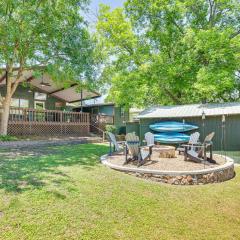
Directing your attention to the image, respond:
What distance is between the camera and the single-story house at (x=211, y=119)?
10875 mm

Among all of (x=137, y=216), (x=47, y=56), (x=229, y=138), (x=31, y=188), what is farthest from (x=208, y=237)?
(x=47, y=56)

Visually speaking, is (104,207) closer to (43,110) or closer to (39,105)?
(43,110)

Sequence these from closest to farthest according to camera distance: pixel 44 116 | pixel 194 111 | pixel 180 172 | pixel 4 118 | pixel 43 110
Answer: pixel 180 172, pixel 194 111, pixel 4 118, pixel 43 110, pixel 44 116

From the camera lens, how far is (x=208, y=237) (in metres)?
4.23

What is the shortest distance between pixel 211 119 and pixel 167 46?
9637mm

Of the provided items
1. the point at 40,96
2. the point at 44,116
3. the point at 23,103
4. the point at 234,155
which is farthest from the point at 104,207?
the point at 40,96

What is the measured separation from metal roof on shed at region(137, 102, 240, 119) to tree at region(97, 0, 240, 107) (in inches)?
144

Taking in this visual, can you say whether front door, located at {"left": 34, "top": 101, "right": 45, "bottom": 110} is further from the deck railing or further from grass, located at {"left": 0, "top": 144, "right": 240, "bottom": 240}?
grass, located at {"left": 0, "top": 144, "right": 240, "bottom": 240}

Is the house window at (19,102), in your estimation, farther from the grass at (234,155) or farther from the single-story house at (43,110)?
the grass at (234,155)

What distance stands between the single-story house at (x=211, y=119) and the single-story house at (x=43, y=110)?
6.88m

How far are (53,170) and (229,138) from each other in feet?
27.3

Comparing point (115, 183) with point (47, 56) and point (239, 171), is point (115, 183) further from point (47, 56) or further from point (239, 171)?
point (47, 56)

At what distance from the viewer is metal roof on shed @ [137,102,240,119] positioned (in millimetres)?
11352

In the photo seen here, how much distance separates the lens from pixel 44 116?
56.6ft
